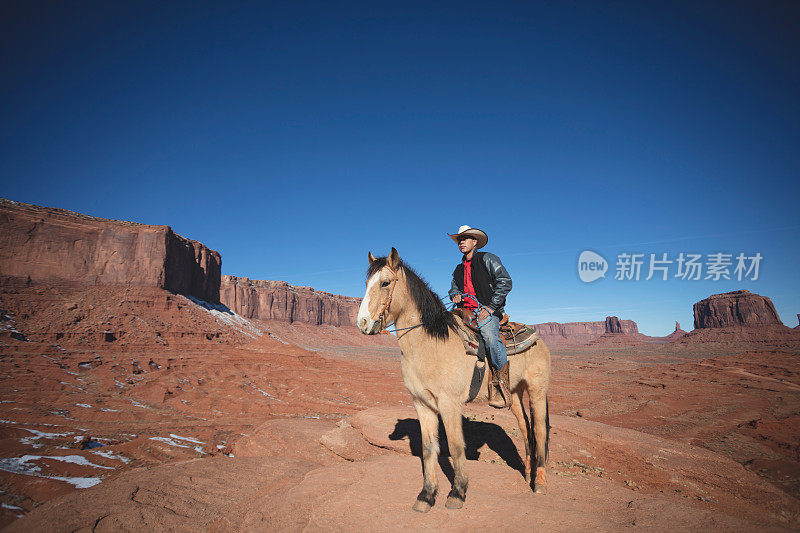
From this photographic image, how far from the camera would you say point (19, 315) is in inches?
1409

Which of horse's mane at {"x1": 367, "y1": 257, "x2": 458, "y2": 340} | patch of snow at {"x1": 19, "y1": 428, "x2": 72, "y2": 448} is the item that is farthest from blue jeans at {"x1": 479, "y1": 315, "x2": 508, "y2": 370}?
patch of snow at {"x1": 19, "y1": 428, "x2": 72, "y2": 448}

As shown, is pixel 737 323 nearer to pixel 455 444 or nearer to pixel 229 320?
pixel 229 320

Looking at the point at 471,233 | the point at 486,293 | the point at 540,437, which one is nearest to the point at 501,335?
the point at 486,293

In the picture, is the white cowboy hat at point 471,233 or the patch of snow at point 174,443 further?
the patch of snow at point 174,443

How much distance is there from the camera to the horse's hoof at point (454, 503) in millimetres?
3588

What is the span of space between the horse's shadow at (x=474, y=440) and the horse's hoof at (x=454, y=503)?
1899 millimetres

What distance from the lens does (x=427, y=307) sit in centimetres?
394

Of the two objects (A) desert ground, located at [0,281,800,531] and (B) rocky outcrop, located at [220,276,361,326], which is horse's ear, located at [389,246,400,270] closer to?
(A) desert ground, located at [0,281,800,531]

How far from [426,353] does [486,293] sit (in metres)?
1.28

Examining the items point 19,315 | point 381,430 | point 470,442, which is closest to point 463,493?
point 470,442

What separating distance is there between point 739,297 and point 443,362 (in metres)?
169

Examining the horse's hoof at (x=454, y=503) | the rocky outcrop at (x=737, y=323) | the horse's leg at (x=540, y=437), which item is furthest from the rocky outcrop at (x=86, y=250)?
the rocky outcrop at (x=737, y=323)

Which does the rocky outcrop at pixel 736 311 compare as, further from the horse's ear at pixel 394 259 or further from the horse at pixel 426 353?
the horse's ear at pixel 394 259

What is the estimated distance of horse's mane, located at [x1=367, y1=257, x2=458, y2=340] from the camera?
3.88 meters
